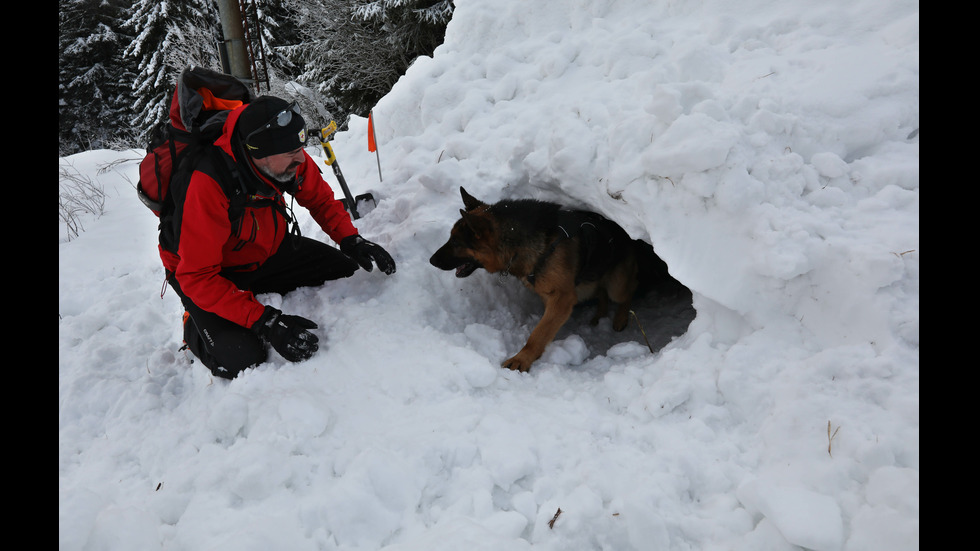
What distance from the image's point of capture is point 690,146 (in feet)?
9.46

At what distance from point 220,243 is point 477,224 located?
1758 millimetres

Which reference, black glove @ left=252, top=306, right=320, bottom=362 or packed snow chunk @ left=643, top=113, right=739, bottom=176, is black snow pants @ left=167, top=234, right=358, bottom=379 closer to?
black glove @ left=252, top=306, right=320, bottom=362

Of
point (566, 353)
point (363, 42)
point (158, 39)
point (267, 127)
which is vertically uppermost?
point (267, 127)

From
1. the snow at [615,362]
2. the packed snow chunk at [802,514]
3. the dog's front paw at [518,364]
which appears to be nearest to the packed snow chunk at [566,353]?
the snow at [615,362]

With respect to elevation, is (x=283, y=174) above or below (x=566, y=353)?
above

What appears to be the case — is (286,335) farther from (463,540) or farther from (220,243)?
(463,540)

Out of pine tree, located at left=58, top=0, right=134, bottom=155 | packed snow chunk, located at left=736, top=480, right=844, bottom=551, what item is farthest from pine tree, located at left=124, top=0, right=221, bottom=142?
packed snow chunk, located at left=736, top=480, right=844, bottom=551

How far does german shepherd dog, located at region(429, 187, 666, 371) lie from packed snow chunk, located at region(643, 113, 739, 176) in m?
1.02

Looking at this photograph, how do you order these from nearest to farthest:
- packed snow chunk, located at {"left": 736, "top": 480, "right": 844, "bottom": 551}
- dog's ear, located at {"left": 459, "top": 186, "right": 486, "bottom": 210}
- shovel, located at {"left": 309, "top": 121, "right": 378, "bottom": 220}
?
1. packed snow chunk, located at {"left": 736, "top": 480, "right": 844, "bottom": 551}
2. dog's ear, located at {"left": 459, "top": 186, "right": 486, "bottom": 210}
3. shovel, located at {"left": 309, "top": 121, "right": 378, "bottom": 220}

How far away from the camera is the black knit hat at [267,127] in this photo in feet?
9.36

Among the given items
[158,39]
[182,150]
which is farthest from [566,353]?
[158,39]

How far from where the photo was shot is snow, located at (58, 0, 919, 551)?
2012 millimetres

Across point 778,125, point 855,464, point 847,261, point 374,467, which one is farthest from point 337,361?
point 778,125
